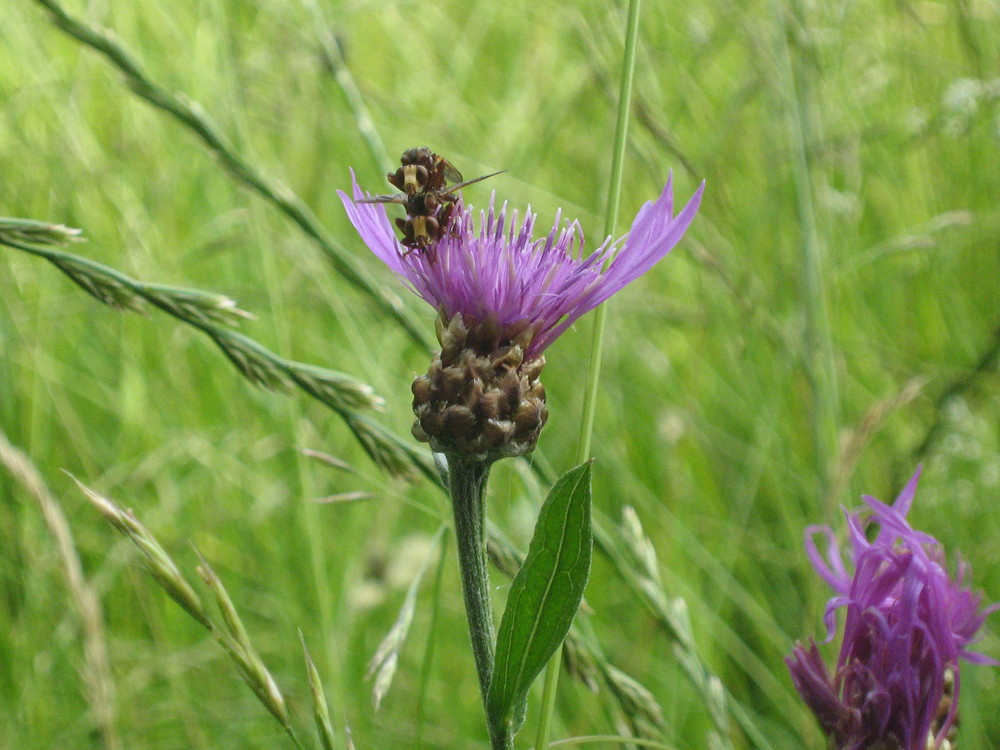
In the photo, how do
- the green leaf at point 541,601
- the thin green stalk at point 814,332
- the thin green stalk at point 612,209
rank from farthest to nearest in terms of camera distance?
the thin green stalk at point 814,332
the thin green stalk at point 612,209
the green leaf at point 541,601

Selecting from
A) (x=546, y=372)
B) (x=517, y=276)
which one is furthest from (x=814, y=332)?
(x=517, y=276)

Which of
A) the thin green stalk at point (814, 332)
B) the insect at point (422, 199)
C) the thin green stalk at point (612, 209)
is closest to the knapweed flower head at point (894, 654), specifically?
the thin green stalk at point (612, 209)

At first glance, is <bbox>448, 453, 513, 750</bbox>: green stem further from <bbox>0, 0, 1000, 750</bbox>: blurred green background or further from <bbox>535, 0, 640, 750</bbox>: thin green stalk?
<bbox>0, 0, 1000, 750</bbox>: blurred green background

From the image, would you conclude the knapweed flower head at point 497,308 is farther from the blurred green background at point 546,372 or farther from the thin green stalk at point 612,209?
the blurred green background at point 546,372

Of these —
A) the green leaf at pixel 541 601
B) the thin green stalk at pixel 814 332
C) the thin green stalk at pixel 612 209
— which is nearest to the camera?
the green leaf at pixel 541 601

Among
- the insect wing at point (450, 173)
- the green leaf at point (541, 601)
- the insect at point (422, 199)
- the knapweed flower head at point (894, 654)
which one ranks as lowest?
the knapweed flower head at point (894, 654)

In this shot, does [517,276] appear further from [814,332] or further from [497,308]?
[814,332]

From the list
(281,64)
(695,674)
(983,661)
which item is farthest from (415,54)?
(983,661)
